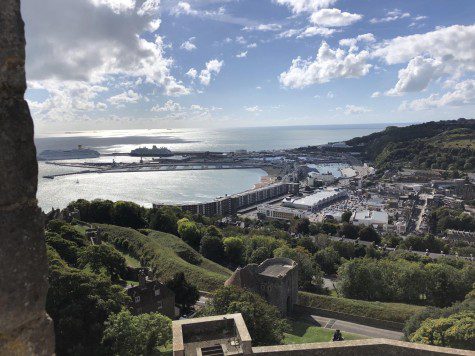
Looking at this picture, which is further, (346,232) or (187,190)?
(187,190)

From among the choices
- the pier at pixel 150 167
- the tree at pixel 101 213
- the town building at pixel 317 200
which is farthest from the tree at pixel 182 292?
the pier at pixel 150 167

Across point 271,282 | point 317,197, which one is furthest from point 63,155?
point 271,282

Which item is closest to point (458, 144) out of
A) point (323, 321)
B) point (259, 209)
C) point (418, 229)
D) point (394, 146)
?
point (394, 146)

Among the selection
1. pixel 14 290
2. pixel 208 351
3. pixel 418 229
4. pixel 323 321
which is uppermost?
pixel 14 290

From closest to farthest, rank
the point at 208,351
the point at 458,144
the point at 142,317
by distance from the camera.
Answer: the point at 208,351
the point at 142,317
the point at 458,144

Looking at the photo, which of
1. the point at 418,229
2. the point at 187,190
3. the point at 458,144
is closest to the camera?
the point at 418,229

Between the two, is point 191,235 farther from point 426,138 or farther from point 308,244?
point 426,138

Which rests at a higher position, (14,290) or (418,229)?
(14,290)

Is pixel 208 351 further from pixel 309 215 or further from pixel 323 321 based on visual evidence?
pixel 309 215

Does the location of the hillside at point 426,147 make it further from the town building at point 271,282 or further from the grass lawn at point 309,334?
the grass lawn at point 309,334
